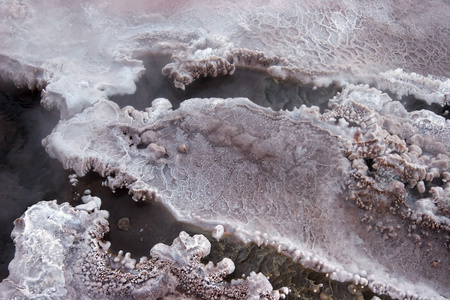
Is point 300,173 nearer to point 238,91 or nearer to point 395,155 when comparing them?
point 395,155

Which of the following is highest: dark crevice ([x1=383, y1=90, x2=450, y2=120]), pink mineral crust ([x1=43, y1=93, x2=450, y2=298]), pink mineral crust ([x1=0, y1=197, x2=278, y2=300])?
dark crevice ([x1=383, y1=90, x2=450, y2=120])

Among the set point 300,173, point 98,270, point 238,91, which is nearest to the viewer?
point 98,270

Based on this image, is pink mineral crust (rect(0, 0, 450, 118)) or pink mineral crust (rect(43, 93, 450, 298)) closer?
pink mineral crust (rect(43, 93, 450, 298))

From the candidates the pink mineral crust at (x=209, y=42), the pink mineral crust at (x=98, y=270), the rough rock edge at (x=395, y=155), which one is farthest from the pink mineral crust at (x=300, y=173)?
the pink mineral crust at (x=209, y=42)

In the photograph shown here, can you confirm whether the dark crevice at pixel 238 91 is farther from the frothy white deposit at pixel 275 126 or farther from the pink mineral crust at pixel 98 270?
the pink mineral crust at pixel 98 270

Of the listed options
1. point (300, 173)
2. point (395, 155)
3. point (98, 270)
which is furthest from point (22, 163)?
point (395, 155)

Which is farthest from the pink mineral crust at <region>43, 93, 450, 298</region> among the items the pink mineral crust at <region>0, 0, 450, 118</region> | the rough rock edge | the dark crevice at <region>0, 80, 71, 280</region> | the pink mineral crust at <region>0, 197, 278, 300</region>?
the pink mineral crust at <region>0, 0, 450, 118</region>

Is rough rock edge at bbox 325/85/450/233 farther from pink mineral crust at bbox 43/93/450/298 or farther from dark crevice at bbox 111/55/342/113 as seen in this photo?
dark crevice at bbox 111/55/342/113
